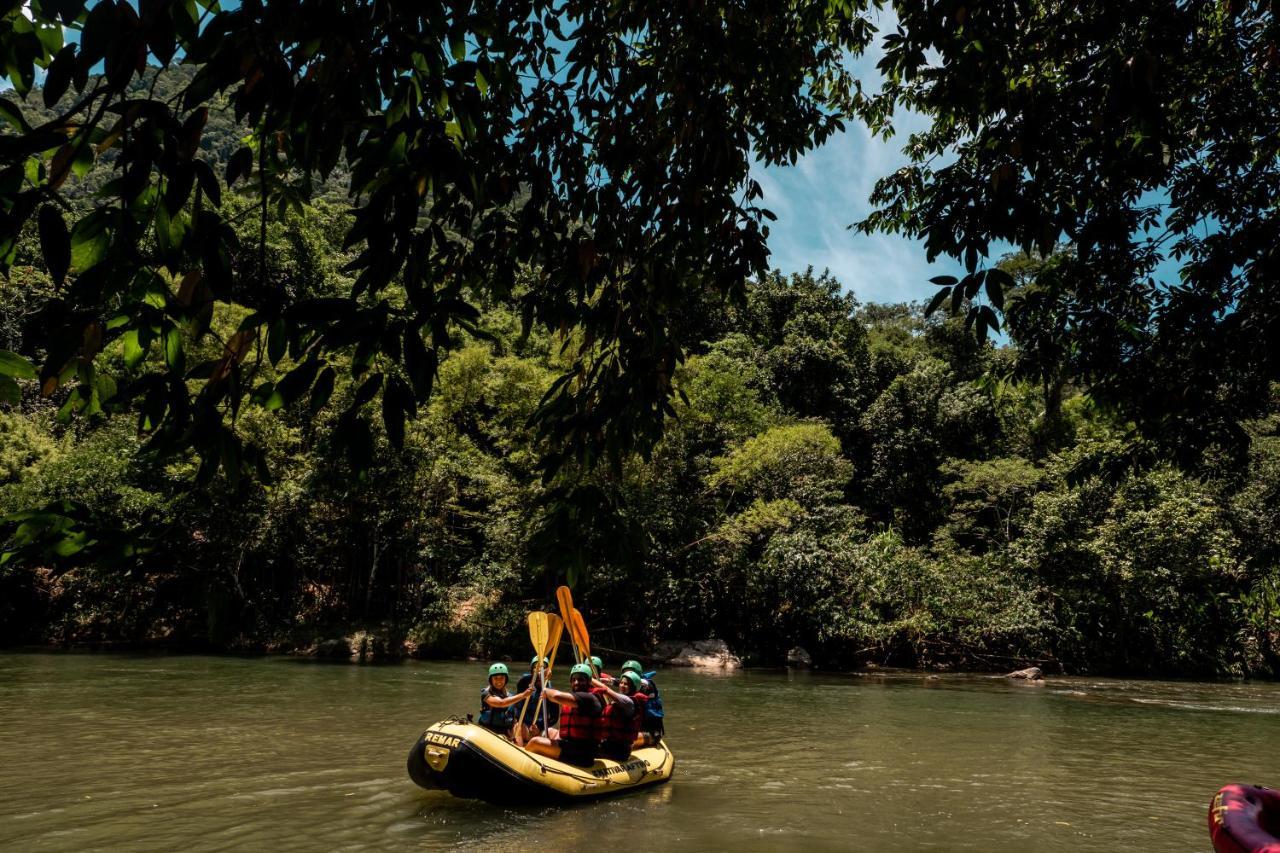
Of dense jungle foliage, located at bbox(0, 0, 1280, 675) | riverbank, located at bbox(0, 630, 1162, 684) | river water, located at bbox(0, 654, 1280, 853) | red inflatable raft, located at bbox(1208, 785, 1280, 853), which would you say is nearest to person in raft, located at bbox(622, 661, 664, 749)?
river water, located at bbox(0, 654, 1280, 853)

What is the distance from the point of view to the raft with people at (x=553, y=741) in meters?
7.11

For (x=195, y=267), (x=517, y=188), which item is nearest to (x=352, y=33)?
(x=195, y=267)

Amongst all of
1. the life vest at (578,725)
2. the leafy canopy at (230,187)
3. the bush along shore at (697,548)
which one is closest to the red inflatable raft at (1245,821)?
the leafy canopy at (230,187)

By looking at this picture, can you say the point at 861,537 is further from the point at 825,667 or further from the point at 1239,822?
the point at 1239,822

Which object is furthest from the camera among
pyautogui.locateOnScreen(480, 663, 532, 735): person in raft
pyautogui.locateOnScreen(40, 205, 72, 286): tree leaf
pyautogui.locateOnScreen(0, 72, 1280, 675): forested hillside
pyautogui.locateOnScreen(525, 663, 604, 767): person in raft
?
pyautogui.locateOnScreen(0, 72, 1280, 675): forested hillside

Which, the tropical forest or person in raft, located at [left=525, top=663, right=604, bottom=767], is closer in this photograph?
the tropical forest

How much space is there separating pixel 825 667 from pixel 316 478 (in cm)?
1486

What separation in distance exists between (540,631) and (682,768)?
2.58m

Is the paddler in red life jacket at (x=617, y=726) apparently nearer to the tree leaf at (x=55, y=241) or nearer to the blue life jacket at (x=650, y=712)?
the blue life jacket at (x=650, y=712)

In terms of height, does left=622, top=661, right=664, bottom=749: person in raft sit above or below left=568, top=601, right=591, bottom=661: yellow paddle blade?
below

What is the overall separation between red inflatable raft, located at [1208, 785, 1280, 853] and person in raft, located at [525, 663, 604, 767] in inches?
193

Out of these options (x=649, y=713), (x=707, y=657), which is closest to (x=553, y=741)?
(x=649, y=713)

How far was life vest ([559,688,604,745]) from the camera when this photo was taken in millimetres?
7703

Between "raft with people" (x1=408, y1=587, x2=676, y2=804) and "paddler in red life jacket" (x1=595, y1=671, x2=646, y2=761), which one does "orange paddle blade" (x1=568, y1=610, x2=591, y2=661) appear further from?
"paddler in red life jacket" (x1=595, y1=671, x2=646, y2=761)
